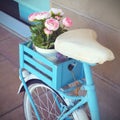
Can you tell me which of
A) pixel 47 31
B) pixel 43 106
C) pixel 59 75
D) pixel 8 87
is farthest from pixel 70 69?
pixel 8 87

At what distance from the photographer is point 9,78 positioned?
2334mm

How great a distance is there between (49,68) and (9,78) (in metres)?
1.15

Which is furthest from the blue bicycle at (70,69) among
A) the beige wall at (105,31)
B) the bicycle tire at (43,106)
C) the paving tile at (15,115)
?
the paving tile at (15,115)

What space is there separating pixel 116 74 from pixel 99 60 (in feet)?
1.81

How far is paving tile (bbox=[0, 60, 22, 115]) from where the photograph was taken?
2.03m

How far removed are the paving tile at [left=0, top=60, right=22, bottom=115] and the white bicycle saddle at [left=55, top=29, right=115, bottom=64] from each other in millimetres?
1051

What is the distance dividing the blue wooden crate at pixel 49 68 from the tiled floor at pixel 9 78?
67 cm

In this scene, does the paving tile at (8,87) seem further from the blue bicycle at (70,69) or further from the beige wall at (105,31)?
the beige wall at (105,31)

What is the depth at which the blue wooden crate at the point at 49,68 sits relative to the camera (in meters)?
1.23

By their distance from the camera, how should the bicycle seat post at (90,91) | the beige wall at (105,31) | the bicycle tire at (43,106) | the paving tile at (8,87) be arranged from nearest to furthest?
the bicycle seat post at (90,91)
the beige wall at (105,31)
the bicycle tire at (43,106)
the paving tile at (8,87)

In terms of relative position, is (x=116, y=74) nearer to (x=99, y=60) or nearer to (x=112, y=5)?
(x=112, y=5)

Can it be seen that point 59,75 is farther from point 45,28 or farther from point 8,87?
point 8,87

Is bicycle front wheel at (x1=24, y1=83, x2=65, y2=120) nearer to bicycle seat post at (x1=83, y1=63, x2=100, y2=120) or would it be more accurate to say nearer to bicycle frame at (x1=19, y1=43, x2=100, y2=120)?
bicycle frame at (x1=19, y1=43, x2=100, y2=120)

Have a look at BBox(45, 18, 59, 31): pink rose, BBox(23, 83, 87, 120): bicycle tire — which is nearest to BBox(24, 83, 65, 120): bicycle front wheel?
BBox(23, 83, 87, 120): bicycle tire
